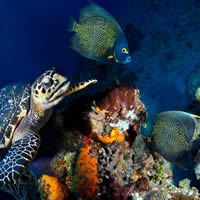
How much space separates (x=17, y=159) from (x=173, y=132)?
1640 millimetres

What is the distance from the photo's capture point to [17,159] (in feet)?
11.1

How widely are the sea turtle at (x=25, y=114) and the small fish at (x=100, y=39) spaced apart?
75 centimetres

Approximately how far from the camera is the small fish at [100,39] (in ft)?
9.80

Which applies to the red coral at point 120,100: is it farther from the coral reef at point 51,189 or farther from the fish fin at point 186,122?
the coral reef at point 51,189

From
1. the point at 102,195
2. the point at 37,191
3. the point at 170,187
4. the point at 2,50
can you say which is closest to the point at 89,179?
the point at 102,195

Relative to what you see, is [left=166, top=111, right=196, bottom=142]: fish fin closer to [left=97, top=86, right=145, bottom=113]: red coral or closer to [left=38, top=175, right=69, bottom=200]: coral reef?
[left=97, top=86, right=145, bottom=113]: red coral

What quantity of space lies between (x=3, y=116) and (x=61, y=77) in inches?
39.9

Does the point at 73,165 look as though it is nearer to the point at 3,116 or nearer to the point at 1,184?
the point at 1,184

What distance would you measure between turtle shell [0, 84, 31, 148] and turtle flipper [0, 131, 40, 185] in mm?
453

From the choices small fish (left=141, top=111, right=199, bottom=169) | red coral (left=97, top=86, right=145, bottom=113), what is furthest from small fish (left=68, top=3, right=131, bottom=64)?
small fish (left=141, top=111, right=199, bottom=169)

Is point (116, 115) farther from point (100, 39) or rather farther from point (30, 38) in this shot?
point (30, 38)

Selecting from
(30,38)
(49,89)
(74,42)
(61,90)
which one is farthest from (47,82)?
(30,38)

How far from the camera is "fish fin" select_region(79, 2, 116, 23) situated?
10.2ft

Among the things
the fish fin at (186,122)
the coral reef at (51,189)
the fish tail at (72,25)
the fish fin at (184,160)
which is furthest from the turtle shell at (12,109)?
the fish fin at (184,160)
